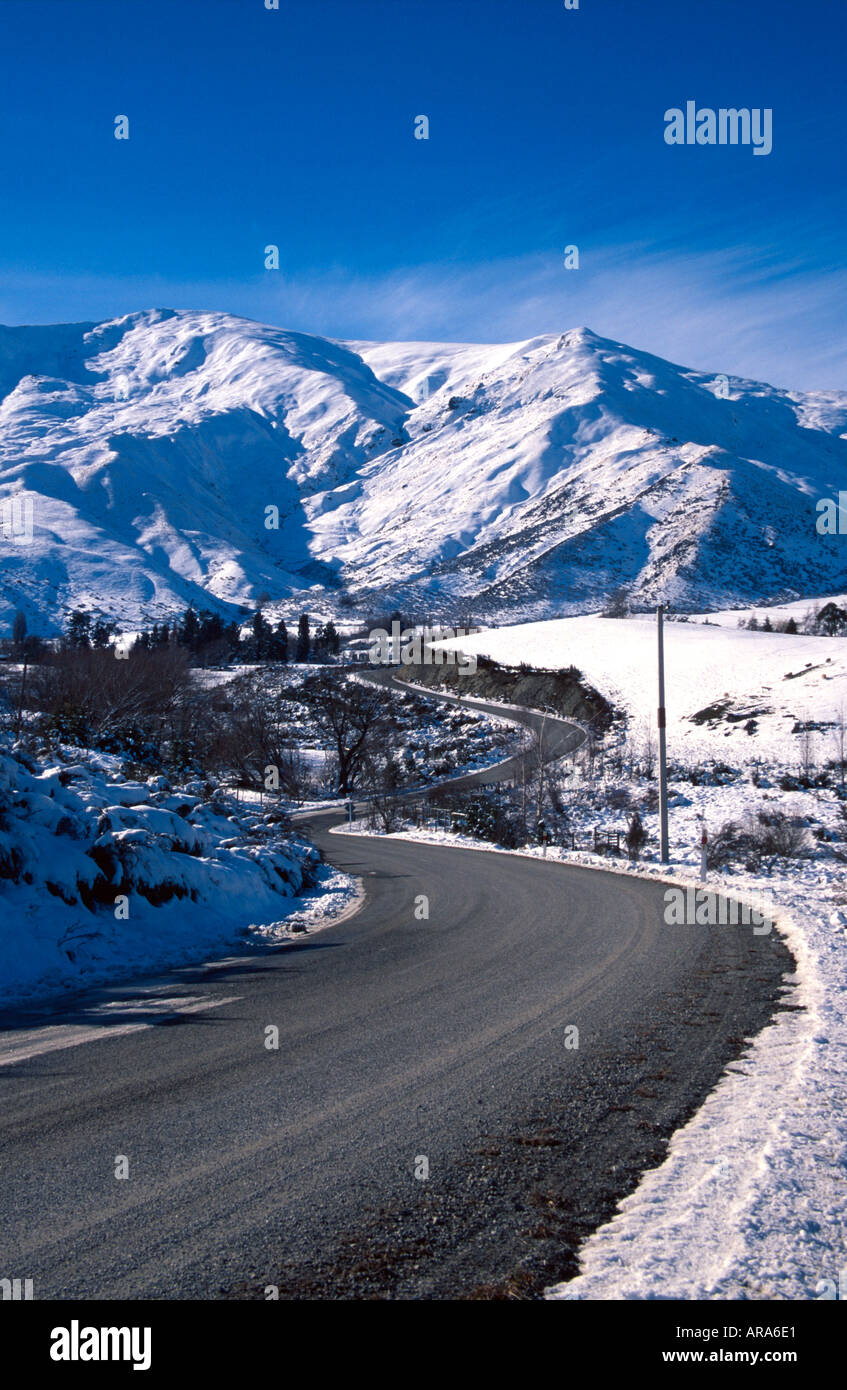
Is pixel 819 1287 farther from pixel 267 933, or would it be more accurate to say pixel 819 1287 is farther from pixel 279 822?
pixel 279 822

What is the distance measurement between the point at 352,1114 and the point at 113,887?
311 inches

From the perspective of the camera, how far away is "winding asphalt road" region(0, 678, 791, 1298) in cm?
408

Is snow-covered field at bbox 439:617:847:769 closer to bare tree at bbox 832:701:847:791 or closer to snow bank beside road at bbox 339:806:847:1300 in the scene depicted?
bare tree at bbox 832:701:847:791

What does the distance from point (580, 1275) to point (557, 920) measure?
10931 mm

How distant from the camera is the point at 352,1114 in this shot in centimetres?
588

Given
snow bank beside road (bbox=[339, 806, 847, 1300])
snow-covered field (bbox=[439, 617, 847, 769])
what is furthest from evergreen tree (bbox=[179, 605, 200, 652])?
snow bank beside road (bbox=[339, 806, 847, 1300])

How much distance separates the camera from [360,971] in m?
10.9

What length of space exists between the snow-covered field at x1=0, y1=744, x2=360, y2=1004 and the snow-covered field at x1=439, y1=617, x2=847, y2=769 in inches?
1213

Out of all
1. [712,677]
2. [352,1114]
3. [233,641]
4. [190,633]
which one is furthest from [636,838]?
[233,641]

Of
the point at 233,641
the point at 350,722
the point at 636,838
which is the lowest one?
the point at 636,838

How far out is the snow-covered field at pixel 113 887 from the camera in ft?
35.7

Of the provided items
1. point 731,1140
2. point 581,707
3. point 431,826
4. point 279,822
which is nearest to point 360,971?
point 731,1140

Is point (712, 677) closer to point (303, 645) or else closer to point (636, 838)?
point (636, 838)

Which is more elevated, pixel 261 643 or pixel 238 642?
pixel 238 642
